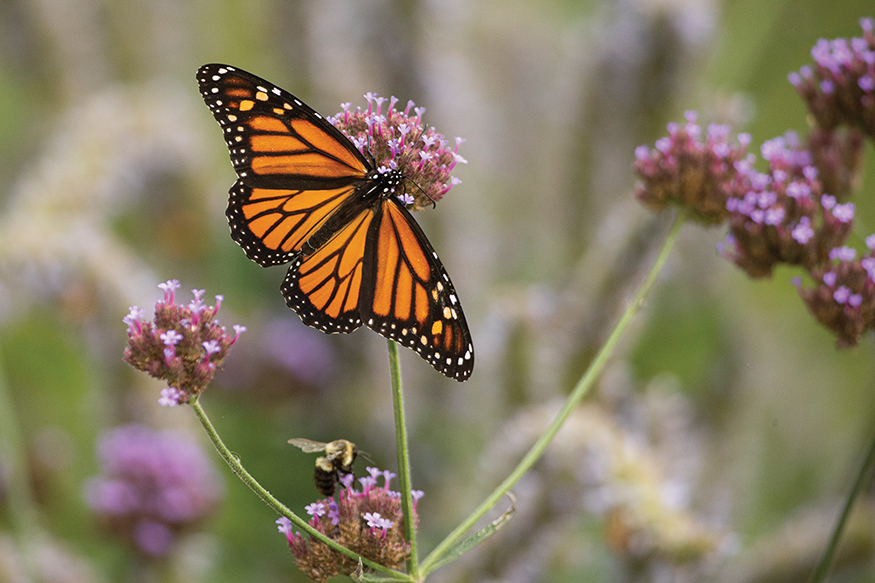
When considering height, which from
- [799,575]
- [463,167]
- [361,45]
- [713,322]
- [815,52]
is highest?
[361,45]

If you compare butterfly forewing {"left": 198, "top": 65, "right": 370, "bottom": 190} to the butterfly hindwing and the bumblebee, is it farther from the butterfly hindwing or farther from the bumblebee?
the bumblebee

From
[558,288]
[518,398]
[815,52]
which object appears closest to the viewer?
[815,52]

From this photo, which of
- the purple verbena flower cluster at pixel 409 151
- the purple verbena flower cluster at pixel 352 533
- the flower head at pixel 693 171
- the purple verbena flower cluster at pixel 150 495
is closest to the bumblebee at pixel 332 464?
the purple verbena flower cluster at pixel 352 533

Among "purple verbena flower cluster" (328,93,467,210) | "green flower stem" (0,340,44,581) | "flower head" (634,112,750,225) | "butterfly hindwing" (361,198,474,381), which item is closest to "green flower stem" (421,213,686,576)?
"flower head" (634,112,750,225)

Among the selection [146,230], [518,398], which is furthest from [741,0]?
[146,230]

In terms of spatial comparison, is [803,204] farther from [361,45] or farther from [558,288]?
[361,45]

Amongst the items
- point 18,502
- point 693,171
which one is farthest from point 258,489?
point 18,502
